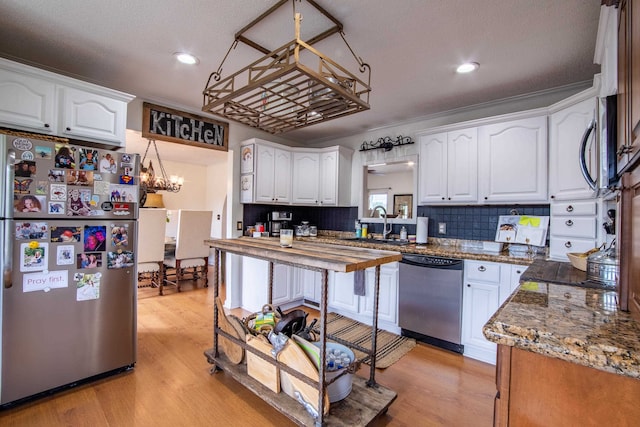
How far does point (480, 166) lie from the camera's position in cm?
286

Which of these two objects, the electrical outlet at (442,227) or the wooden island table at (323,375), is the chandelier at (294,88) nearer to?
the wooden island table at (323,375)

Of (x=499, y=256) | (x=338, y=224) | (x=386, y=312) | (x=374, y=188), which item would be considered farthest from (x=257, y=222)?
(x=499, y=256)

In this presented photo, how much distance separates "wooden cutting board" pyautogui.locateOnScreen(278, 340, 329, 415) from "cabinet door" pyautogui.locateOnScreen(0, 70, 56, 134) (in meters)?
2.21

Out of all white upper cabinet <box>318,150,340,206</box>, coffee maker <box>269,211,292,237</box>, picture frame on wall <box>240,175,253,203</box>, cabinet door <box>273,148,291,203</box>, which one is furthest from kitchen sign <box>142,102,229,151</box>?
white upper cabinet <box>318,150,340,206</box>

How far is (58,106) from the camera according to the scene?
210cm

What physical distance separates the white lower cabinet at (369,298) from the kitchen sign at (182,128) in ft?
7.12

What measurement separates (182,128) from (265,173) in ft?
3.46

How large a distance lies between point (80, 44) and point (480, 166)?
3.41 m

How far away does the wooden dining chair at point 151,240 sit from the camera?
421cm

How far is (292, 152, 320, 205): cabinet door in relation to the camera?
13.5 feet

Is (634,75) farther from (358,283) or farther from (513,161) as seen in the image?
(358,283)

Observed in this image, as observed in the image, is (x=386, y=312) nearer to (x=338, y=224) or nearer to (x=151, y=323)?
(x=338, y=224)

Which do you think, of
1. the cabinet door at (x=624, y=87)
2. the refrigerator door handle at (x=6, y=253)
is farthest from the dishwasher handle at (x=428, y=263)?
the refrigerator door handle at (x=6, y=253)

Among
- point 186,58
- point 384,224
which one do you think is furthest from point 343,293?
point 186,58
